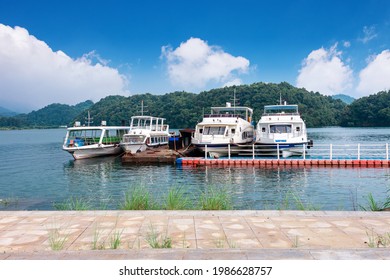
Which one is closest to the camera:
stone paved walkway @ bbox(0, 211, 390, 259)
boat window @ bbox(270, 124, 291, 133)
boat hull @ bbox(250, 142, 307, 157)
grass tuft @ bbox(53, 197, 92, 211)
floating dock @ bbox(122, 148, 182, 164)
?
stone paved walkway @ bbox(0, 211, 390, 259)

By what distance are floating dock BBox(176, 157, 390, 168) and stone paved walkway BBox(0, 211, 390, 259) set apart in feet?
63.5

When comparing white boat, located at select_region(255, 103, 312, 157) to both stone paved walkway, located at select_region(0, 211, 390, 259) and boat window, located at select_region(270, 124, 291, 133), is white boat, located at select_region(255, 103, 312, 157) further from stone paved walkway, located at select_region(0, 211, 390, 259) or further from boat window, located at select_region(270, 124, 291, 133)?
stone paved walkway, located at select_region(0, 211, 390, 259)

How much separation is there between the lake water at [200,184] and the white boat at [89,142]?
19.2ft

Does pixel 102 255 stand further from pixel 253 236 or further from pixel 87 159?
pixel 87 159

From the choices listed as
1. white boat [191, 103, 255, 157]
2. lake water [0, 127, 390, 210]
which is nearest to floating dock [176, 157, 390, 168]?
lake water [0, 127, 390, 210]

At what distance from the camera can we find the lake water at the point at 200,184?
14970 mm

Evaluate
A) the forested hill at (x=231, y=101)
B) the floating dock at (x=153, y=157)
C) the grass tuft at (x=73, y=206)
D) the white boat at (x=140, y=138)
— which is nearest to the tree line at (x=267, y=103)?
the forested hill at (x=231, y=101)

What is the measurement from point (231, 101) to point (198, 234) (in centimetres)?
11500

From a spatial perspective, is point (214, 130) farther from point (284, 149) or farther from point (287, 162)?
point (287, 162)

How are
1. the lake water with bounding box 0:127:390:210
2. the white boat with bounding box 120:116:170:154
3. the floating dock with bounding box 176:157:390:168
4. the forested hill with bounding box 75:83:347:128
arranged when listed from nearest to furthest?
the lake water with bounding box 0:127:390:210, the floating dock with bounding box 176:157:390:168, the white boat with bounding box 120:116:170:154, the forested hill with bounding box 75:83:347:128

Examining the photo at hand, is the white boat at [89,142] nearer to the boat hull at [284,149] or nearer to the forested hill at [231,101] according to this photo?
the boat hull at [284,149]

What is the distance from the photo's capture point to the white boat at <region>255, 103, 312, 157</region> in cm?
3023

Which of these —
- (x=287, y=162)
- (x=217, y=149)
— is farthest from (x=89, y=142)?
(x=287, y=162)

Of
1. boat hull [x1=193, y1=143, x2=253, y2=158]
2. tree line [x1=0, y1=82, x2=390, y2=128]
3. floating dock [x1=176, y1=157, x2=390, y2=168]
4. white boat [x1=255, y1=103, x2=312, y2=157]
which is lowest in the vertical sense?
floating dock [x1=176, y1=157, x2=390, y2=168]
